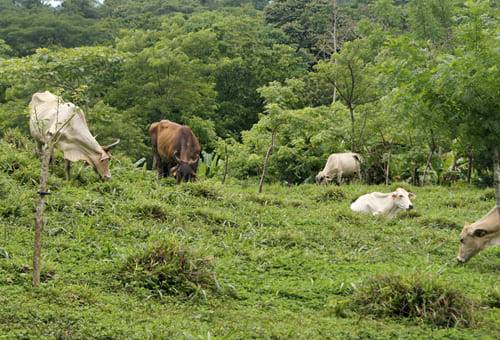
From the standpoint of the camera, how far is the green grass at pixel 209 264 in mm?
6449

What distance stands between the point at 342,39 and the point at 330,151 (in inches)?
722

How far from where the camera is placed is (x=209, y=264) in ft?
25.6

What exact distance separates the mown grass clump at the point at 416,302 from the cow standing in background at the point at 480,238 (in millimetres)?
2912

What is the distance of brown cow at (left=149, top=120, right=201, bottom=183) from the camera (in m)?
14.9

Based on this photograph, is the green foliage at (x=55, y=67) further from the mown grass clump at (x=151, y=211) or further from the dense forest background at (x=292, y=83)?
the mown grass clump at (x=151, y=211)

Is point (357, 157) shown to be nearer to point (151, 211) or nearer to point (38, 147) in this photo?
point (38, 147)

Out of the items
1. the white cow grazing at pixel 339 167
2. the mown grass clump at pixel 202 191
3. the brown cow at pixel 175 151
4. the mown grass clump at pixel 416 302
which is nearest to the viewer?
the mown grass clump at pixel 416 302

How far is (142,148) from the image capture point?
26.8m

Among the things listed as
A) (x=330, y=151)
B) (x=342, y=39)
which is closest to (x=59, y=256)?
(x=330, y=151)

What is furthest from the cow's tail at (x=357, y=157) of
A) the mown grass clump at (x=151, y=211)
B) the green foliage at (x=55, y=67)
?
the mown grass clump at (x=151, y=211)

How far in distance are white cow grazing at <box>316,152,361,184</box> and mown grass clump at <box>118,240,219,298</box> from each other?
44.2 ft

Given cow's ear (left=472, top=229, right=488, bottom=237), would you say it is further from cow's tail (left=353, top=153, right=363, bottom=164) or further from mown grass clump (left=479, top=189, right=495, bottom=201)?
cow's tail (left=353, top=153, right=363, bottom=164)

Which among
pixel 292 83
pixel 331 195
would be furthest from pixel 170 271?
pixel 292 83

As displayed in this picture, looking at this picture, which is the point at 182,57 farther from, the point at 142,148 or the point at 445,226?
the point at 445,226
